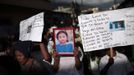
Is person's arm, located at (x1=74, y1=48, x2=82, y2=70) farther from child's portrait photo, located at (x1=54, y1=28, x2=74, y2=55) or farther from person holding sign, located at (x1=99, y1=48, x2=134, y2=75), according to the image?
person holding sign, located at (x1=99, y1=48, x2=134, y2=75)

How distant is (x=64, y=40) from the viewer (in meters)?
6.86

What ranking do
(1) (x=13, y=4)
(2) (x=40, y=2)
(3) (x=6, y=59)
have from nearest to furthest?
(3) (x=6, y=59) < (1) (x=13, y=4) < (2) (x=40, y=2)

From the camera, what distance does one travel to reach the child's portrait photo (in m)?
6.79

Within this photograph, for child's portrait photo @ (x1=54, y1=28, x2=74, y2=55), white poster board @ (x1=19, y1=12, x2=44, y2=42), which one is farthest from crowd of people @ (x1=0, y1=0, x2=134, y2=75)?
white poster board @ (x1=19, y1=12, x2=44, y2=42)

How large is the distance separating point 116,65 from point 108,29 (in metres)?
0.62

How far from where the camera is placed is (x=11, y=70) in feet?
21.0

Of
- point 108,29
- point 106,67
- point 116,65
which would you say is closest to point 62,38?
point 108,29

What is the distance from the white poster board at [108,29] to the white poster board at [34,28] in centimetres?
72

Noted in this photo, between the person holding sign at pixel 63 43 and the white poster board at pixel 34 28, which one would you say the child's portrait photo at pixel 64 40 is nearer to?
the person holding sign at pixel 63 43

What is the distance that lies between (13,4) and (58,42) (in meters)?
11.9

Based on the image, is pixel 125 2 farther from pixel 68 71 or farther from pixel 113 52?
pixel 68 71

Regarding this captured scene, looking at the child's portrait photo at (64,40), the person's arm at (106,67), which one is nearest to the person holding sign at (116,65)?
the person's arm at (106,67)

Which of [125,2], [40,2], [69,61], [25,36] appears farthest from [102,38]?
[40,2]

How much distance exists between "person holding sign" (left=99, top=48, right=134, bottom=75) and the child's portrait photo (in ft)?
2.18
